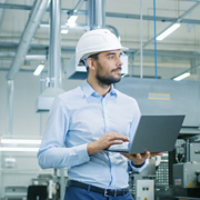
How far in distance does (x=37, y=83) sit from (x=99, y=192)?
11.0m

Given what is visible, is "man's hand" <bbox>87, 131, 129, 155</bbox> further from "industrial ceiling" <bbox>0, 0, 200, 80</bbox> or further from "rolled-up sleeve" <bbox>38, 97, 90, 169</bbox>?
"industrial ceiling" <bbox>0, 0, 200, 80</bbox>

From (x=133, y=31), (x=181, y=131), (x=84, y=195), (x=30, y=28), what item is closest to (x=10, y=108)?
(x=133, y=31)

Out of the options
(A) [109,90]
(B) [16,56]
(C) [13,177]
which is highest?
(B) [16,56]

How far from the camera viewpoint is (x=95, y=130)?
5.36 ft

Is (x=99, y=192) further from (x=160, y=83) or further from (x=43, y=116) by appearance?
(x=43, y=116)

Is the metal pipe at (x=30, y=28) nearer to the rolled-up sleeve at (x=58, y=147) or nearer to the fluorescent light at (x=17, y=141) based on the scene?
the fluorescent light at (x=17, y=141)

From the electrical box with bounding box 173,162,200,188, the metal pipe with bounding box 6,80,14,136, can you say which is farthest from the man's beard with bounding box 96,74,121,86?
the metal pipe with bounding box 6,80,14,136

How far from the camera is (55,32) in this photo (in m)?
5.49

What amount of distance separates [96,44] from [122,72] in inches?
90.3

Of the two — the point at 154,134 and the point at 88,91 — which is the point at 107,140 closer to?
the point at 154,134

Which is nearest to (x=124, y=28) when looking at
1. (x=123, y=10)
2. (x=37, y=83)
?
(x=123, y=10)

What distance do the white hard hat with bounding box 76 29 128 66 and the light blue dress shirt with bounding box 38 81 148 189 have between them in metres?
0.15

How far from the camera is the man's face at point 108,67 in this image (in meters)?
1.71

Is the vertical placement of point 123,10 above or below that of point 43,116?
above
